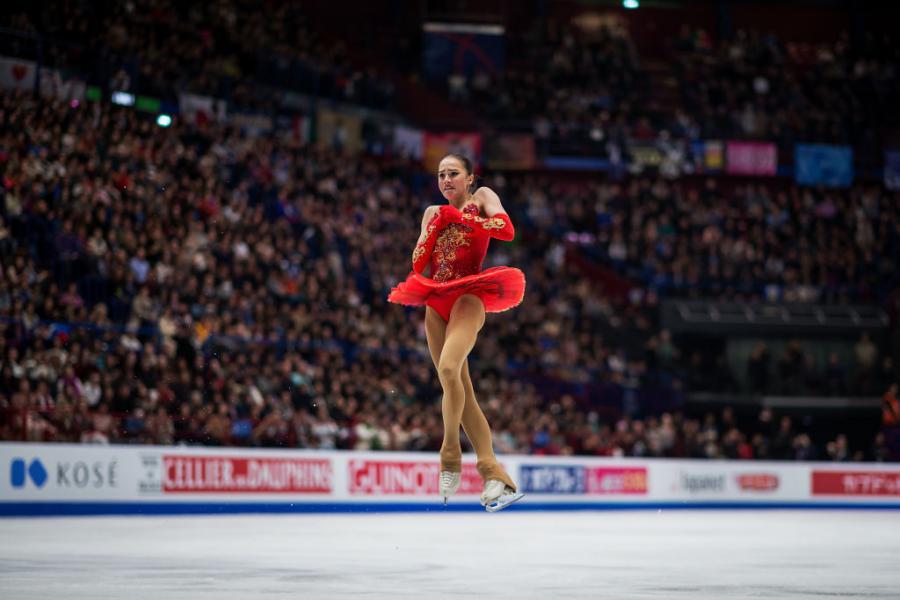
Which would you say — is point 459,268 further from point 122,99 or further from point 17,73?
point 122,99

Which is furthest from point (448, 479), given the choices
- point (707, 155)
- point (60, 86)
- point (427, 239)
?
point (707, 155)

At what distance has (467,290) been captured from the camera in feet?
32.7

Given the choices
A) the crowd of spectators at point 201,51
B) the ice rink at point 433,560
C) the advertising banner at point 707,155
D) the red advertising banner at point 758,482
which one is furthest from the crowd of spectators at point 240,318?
the advertising banner at point 707,155

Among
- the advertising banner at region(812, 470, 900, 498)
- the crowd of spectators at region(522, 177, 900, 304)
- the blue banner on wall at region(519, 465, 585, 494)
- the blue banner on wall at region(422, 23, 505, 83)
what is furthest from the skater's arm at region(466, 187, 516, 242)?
the blue banner on wall at region(422, 23, 505, 83)

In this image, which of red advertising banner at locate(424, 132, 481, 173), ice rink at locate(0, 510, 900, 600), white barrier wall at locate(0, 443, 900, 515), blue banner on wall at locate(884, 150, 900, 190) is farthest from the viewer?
blue banner on wall at locate(884, 150, 900, 190)

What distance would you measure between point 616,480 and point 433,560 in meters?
16.9

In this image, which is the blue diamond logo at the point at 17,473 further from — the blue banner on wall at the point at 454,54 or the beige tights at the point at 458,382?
the blue banner on wall at the point at 454,54

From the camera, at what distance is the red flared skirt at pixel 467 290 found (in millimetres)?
9945

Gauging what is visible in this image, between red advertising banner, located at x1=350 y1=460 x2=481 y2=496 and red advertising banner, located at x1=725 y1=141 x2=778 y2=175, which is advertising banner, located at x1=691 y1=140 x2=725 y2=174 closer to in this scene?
red advertising banner, located at x1=725 y1=141 x2=778 y2=175

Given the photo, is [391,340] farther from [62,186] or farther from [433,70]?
[433,70]

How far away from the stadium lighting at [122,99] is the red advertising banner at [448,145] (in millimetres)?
13600

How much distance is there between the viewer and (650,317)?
37906mm

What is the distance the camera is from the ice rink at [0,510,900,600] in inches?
327

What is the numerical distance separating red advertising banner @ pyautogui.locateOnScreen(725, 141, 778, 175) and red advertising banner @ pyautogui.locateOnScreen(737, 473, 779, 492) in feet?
53.2
